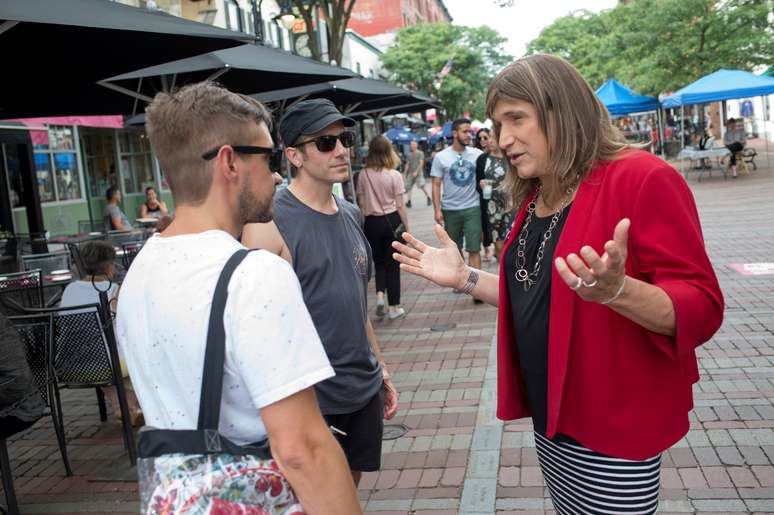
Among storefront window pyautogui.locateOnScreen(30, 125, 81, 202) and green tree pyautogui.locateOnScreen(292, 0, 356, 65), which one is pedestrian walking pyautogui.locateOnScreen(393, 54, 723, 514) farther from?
storefront window pyautogui.locateOnScreen(30, 125, 81, 202)

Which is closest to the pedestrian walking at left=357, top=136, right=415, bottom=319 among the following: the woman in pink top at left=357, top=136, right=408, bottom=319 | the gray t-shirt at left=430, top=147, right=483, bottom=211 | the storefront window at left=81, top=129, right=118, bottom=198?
the woman in pink top at left=357, top=136, right=408, bottom=319

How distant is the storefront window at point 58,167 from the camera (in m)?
17.7

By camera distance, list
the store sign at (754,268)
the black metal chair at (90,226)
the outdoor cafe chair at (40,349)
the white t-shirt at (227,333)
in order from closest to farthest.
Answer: the white t-shirt at (227,333) < the outdoor cafe chair at (40,349) < the store sign at (754,268) < the black metal chair at (90,226)

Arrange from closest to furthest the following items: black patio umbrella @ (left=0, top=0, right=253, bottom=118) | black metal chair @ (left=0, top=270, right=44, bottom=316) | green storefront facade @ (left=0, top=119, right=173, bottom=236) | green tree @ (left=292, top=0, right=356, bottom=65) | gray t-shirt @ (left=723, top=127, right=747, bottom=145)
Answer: black patio umbrella @ (left=0, top=0, right=253, bottom=118) < black metal chair @ (left=0, top=270, right=44, bottom=316) < green tree @ (left=292, top=0, right=356, bottom=65) < green storefront facade @ (left=0, top=119, right=173, bottom=236) < gray t-shirt @ (left=723, top=127, right=747, bottom=145)

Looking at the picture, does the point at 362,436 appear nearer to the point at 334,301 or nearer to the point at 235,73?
the point at 334,301

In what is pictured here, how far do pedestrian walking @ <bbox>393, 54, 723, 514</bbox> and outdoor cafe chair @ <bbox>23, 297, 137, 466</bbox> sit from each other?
328 centimetres

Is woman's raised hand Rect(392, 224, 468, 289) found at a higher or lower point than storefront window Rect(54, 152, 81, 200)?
lower

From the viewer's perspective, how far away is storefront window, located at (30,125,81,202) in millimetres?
17672

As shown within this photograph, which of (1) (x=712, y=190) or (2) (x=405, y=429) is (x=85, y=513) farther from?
(1) (x=712, y=190)

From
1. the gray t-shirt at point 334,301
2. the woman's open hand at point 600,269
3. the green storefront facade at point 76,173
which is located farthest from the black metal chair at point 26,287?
the green storefront facade at point 76,173

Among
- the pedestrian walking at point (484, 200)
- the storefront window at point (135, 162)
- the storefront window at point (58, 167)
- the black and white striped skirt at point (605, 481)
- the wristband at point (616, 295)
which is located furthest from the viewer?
the storefront window at point (135, 162)

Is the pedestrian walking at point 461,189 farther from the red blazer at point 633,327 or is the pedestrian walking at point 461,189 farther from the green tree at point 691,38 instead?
the green tree at point 691,38

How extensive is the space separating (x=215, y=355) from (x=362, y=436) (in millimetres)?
1629

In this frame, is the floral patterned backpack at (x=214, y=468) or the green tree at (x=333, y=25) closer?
the floral patterned backpack at (x=214, y=468)
